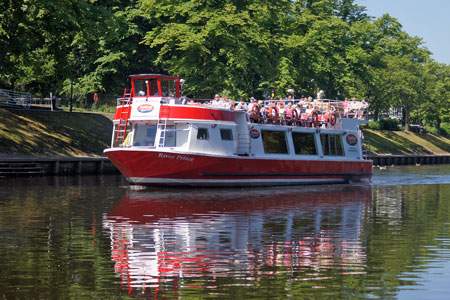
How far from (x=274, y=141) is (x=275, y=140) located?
0.33ft

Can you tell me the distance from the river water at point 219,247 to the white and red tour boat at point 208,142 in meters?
2.98

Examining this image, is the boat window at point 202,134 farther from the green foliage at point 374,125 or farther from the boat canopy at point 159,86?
the green foliage at point 374,125

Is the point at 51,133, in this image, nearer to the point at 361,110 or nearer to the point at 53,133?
the point at 53,133

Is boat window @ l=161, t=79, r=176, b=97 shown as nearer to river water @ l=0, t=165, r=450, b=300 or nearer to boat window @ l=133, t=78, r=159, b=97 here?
boat window @ l=133, t=78, r=159, b=97

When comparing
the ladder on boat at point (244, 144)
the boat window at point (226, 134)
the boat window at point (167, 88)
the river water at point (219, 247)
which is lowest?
the river water at point (219, 247)

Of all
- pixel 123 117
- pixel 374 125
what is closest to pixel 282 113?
pixel 123 117

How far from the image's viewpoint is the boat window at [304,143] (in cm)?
3816

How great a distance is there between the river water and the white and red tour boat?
2975 millimetres

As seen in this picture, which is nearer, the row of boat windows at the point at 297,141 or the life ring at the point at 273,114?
the row of boat windows at the point at 297,141

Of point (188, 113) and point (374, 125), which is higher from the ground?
point (374, 125)

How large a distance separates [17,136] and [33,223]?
25.6 meters

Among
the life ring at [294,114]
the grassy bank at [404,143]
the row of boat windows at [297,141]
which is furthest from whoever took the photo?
the grassy bank at [404,143]

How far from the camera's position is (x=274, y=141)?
1452 inches

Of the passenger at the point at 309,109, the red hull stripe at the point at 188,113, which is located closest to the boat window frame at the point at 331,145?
the passenger at the point at 309,109
